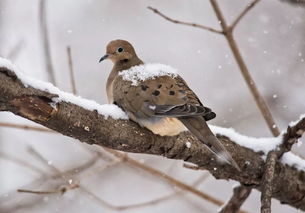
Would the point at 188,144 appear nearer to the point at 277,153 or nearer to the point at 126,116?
the point at 126,116

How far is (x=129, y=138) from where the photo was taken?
260cm

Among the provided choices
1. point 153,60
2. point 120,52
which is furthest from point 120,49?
point 153,60

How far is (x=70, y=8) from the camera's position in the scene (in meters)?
8.06

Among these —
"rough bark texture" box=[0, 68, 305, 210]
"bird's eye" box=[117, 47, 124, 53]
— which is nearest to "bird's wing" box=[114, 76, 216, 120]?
"rough bark texture" box=[0, 68, 305, 210]

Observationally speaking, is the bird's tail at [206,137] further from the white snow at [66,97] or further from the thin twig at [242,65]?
the thin twig at [242,65]

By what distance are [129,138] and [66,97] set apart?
354 millimetres

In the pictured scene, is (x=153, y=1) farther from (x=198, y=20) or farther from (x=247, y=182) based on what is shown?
(x=247, y=182)

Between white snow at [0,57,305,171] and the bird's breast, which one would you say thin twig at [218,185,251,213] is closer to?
white snow at [0,57,305,171]

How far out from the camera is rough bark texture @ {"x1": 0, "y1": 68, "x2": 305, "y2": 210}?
2242 mm

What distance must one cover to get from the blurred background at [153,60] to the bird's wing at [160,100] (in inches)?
115

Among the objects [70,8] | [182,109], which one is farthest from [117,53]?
[70,8]

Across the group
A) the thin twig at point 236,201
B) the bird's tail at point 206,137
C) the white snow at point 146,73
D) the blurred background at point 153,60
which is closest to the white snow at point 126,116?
the white snow at point 146,73

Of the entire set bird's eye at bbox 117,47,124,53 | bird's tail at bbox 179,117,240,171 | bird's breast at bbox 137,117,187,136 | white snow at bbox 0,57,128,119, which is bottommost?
white snow at bbox 0,57,128,119

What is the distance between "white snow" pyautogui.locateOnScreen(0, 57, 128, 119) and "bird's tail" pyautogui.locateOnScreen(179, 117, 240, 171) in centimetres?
30
